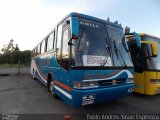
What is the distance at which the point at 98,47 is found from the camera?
472 cm

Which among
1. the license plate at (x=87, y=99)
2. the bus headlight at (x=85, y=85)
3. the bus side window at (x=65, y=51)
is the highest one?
the bus side window at (x=65, y=51)

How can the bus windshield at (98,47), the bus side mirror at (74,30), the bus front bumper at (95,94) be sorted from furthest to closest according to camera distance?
1. the bus windshield at (98,47)
2. the bus front bumper at (95,94)
3. the bus side mirror at (74,30)

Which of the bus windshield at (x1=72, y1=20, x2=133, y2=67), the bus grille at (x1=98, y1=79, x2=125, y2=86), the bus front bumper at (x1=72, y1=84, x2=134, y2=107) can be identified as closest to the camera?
the bus front bumper at (x1=72, y1=84, x2=134, y2=107)

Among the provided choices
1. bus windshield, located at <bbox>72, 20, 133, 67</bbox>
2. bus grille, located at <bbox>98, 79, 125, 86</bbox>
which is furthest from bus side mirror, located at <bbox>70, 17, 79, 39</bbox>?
bus grille, located at <bbox>98, 79, 125, 86</bbox>

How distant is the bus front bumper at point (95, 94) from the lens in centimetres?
409

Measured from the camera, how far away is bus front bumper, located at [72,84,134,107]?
4.09m

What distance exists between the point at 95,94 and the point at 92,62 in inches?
34.1

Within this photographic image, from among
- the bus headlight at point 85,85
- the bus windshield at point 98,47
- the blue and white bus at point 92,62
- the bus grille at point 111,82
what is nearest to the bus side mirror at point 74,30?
the blue and white bus at point 92,62

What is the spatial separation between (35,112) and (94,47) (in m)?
2.71

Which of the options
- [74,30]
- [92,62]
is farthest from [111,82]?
[74,30]

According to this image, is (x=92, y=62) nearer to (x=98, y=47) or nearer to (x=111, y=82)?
(x=98, y=47)

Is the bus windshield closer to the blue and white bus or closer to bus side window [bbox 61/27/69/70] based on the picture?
the blue and white bus

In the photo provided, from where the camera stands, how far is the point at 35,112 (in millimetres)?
4973

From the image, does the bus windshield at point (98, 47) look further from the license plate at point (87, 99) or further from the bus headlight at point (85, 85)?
the license plate at point (87, 99)
